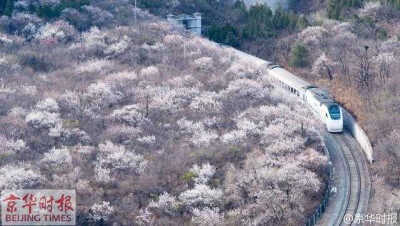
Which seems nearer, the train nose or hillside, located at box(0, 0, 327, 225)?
hillside, located at box(0, 0, 327, 225)

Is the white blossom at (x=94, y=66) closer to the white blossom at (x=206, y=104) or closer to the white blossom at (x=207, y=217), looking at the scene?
the white blossom at (x=206, y=104)

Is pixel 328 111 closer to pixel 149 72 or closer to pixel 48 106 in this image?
pixel 149 72

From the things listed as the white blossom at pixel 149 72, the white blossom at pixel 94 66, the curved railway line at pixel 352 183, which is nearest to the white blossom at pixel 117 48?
the white blossom at pixel 94 66

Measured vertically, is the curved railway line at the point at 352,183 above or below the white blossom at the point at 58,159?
below

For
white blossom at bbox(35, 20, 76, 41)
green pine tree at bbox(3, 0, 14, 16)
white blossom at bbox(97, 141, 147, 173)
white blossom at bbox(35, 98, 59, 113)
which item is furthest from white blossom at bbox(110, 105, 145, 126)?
green pine tree at bbox(3, 0, 14, 16)

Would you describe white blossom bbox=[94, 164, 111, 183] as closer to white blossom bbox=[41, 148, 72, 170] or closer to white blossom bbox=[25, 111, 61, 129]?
white blossom bbox=[41, 148, 72, 170]

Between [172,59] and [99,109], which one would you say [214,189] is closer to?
[99,109]
